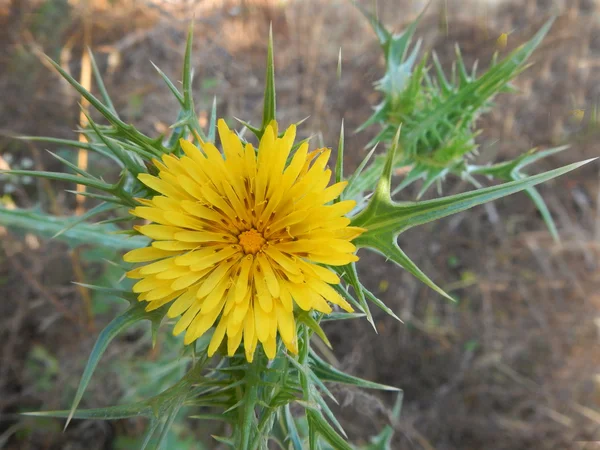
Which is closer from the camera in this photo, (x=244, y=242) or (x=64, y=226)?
(x=244, y=242)

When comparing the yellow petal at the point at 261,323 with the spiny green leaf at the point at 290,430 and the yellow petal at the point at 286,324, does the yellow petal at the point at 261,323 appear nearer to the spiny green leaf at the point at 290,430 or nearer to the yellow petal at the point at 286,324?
the yellow petal at the point at 286,324

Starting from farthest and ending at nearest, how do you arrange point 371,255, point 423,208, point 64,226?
point 371,255 → point 64,226 → point 423,208

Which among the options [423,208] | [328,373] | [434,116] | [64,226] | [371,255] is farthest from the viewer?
[371,255]

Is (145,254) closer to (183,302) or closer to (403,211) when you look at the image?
(183,302)

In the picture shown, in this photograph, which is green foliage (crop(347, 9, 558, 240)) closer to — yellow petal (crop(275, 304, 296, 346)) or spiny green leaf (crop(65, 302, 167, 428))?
yellow petal (crop(275, 304, 296, 346))

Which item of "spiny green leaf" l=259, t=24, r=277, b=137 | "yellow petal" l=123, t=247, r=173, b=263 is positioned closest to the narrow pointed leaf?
"spiny green leaf" l=259, t=24, r=277, b=137

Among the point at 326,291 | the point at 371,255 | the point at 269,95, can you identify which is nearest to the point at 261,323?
the point at 326,291

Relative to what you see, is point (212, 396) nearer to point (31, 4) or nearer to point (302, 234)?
point (302, 234)

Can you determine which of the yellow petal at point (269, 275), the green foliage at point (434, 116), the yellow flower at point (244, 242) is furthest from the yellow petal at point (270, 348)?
the green foliage at point (434, 116)
